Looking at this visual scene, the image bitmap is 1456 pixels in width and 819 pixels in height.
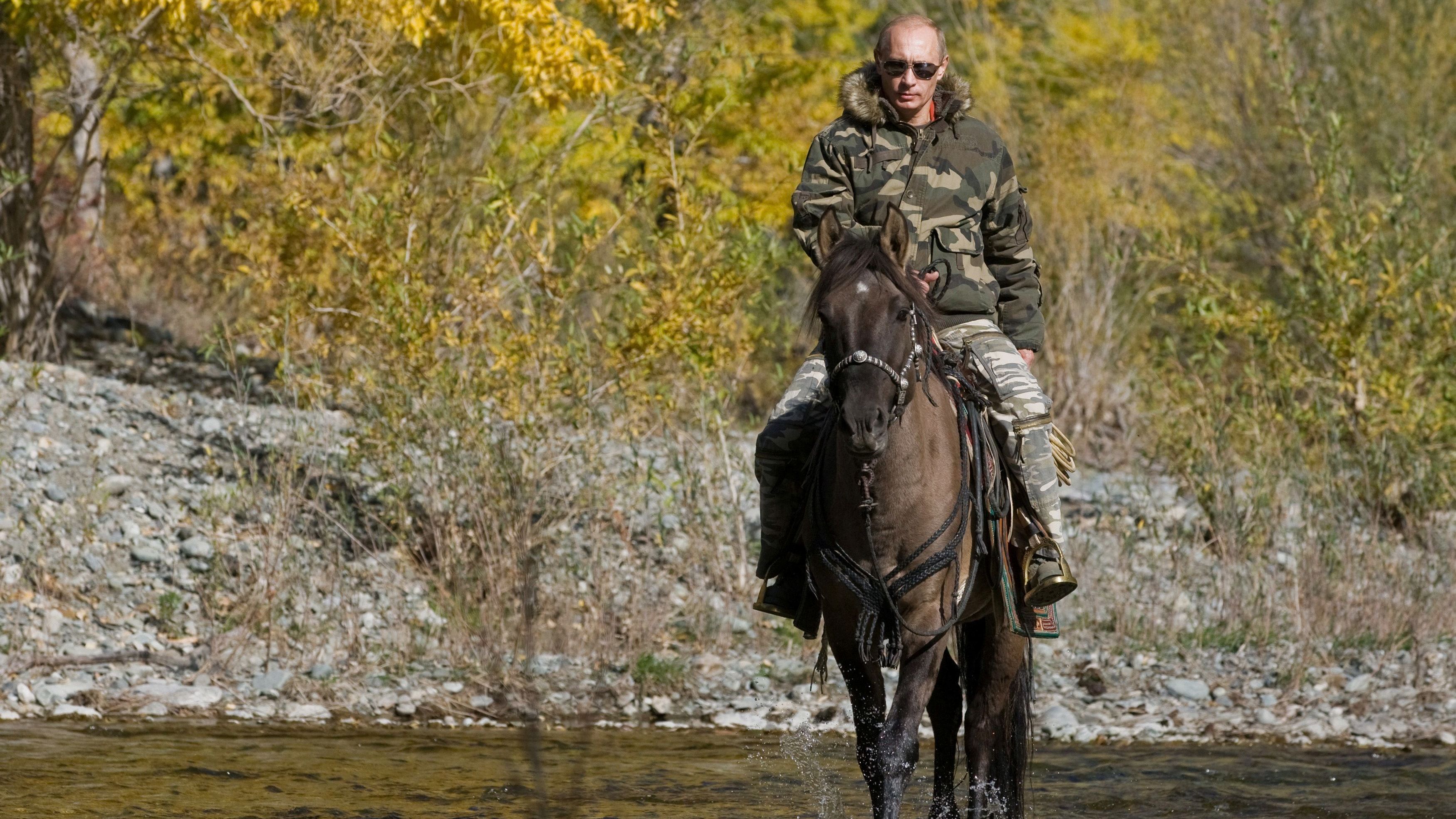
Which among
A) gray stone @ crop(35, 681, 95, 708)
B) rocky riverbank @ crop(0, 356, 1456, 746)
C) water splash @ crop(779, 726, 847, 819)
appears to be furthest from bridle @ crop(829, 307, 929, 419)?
gray stone @ crop(35, 681, 95, 708)

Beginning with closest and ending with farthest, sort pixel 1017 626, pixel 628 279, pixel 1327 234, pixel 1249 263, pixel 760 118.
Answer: pixel 1017 626, pixel 628 279, pixel 1327 234, pixel 1249 263, pixel 760 118

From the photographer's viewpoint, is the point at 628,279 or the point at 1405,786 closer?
the point at 1405,786

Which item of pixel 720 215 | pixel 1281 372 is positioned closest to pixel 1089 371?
pixel 1281 372

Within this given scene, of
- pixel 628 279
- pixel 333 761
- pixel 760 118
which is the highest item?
pixel 760 118

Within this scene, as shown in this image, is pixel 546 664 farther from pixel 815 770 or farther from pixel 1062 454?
pixel 1062 454

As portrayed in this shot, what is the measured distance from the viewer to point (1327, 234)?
1203 centimetres

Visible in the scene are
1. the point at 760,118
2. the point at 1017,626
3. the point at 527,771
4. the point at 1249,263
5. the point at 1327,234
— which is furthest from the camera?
the point at 760,118

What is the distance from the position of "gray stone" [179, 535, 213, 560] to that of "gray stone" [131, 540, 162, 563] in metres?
0.16

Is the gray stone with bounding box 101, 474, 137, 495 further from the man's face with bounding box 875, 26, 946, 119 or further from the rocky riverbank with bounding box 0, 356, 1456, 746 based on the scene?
the man's face with bounding box 875, 26, 946, 119

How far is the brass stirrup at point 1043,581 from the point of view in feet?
17.9

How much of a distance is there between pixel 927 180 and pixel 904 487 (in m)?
1.22

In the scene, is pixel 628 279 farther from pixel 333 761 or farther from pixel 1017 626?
pixel 1017 626

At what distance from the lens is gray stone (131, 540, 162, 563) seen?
33.2 feet

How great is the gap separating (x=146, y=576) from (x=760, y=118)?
11762 millimetres
